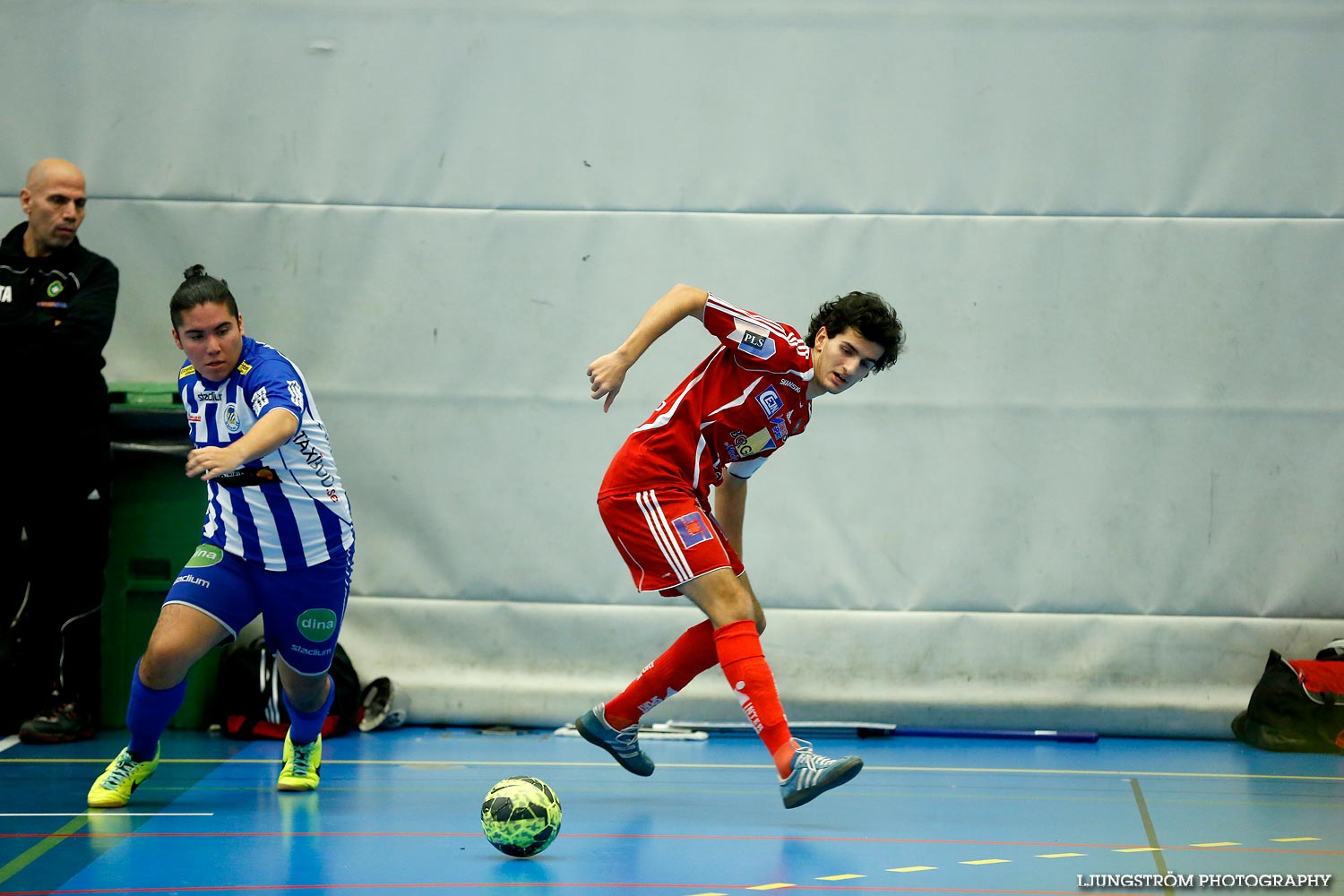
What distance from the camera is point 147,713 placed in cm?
463

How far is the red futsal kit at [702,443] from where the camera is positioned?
14.6 ft

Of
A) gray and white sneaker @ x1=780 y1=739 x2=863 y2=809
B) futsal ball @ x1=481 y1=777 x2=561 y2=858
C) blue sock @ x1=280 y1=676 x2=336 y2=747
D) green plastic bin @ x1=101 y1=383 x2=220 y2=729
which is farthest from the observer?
green plastic bin @ x1=101 y1=383 x2=220 y2=729

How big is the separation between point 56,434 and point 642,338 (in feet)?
9.85

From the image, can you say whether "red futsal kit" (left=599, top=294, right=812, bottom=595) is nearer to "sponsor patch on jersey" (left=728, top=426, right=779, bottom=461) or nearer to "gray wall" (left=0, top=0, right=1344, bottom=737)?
"sponsor patch on jersey" (left=728, top=426, right=779, bottom=461)

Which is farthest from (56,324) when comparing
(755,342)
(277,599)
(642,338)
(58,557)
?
(755,342)

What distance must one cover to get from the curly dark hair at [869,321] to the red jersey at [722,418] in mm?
145

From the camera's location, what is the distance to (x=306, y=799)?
15.8 ft

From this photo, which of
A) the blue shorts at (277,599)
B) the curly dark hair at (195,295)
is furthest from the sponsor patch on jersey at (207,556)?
the curly dark hair at (195,295)

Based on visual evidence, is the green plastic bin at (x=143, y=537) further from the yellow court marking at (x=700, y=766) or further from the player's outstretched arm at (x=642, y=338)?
the player's outstretched arm at (x=642, y=338)

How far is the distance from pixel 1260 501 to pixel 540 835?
4067mm

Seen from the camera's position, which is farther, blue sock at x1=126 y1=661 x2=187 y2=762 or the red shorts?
blue sock at x1=126 y1=661 x2=187 y2=762

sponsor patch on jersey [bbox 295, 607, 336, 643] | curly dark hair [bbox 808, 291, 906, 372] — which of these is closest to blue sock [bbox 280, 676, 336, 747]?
sponsor patch on jersey [bbox 295, 607, 336, 643]

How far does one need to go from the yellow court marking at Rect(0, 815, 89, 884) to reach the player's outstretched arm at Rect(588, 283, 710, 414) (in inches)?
87.2

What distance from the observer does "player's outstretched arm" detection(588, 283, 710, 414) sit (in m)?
4.03
